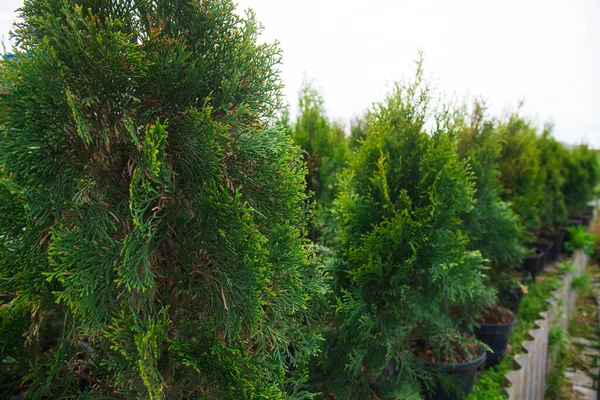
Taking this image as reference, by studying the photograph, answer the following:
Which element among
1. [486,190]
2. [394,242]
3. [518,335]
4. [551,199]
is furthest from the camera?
[551,199]

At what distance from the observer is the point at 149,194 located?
174 centimetres

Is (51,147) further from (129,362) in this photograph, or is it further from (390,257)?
(390,257)

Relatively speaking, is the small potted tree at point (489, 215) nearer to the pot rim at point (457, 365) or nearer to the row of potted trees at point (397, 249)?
the pot rim at point (457, 365)

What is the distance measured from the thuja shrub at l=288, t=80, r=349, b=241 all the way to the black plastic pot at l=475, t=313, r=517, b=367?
250cm

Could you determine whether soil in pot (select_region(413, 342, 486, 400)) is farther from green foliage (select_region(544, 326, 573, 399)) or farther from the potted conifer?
the potted conifer

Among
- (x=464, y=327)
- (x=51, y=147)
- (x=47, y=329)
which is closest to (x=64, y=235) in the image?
(x=51, y=147)

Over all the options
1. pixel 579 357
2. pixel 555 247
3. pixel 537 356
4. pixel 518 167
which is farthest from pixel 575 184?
pixel 537 356

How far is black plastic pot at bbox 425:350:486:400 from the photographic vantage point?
3.79 m

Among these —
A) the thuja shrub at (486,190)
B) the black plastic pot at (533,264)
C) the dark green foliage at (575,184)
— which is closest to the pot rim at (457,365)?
the thuja shrub at (486,190)

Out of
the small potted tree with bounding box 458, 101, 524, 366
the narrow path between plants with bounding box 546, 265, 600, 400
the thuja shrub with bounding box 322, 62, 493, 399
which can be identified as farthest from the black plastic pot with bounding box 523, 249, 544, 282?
the thuja shrub with bounding box 322, 62, 493, 399

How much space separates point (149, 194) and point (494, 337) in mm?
4965

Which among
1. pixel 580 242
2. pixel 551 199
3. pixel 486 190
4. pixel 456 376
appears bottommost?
pixel 456 376

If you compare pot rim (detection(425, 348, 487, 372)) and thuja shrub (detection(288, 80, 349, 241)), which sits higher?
thuja shrub (detection(288, 80, 349, 241))

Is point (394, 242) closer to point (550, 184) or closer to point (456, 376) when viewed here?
point (456, 376)
